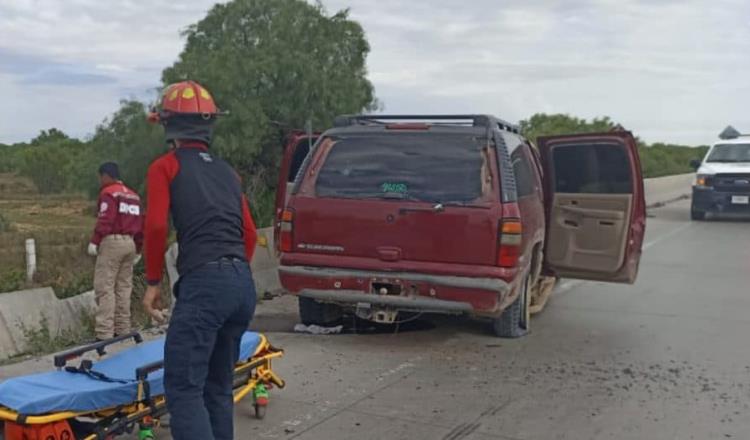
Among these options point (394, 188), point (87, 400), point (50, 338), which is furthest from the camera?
point (50, 338)

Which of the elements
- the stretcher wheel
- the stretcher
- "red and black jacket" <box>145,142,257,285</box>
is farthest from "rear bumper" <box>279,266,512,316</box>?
"red and black jacket" <box>145,142,257,285</box>

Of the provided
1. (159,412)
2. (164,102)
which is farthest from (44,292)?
(164,102)

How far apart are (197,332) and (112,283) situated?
161 inches

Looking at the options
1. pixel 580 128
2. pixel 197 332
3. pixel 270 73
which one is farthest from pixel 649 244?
pixel 580 128

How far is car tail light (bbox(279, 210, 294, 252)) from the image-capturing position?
281 inches

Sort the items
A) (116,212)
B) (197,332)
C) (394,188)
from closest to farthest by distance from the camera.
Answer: (197,332) < (394,188) < (116,212)

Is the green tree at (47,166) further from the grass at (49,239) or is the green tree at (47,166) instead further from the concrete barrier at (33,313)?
the concrete barrier at (33,313)

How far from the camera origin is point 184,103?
153 inches

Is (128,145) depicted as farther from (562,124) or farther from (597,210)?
(562,124)

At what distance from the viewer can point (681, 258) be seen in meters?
13.7

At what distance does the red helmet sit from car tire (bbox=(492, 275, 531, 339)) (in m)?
4.17

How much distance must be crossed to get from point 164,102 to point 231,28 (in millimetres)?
16607

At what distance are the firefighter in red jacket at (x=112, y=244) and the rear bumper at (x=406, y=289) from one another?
5.01 ft

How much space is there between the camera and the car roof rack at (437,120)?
7.29 m
